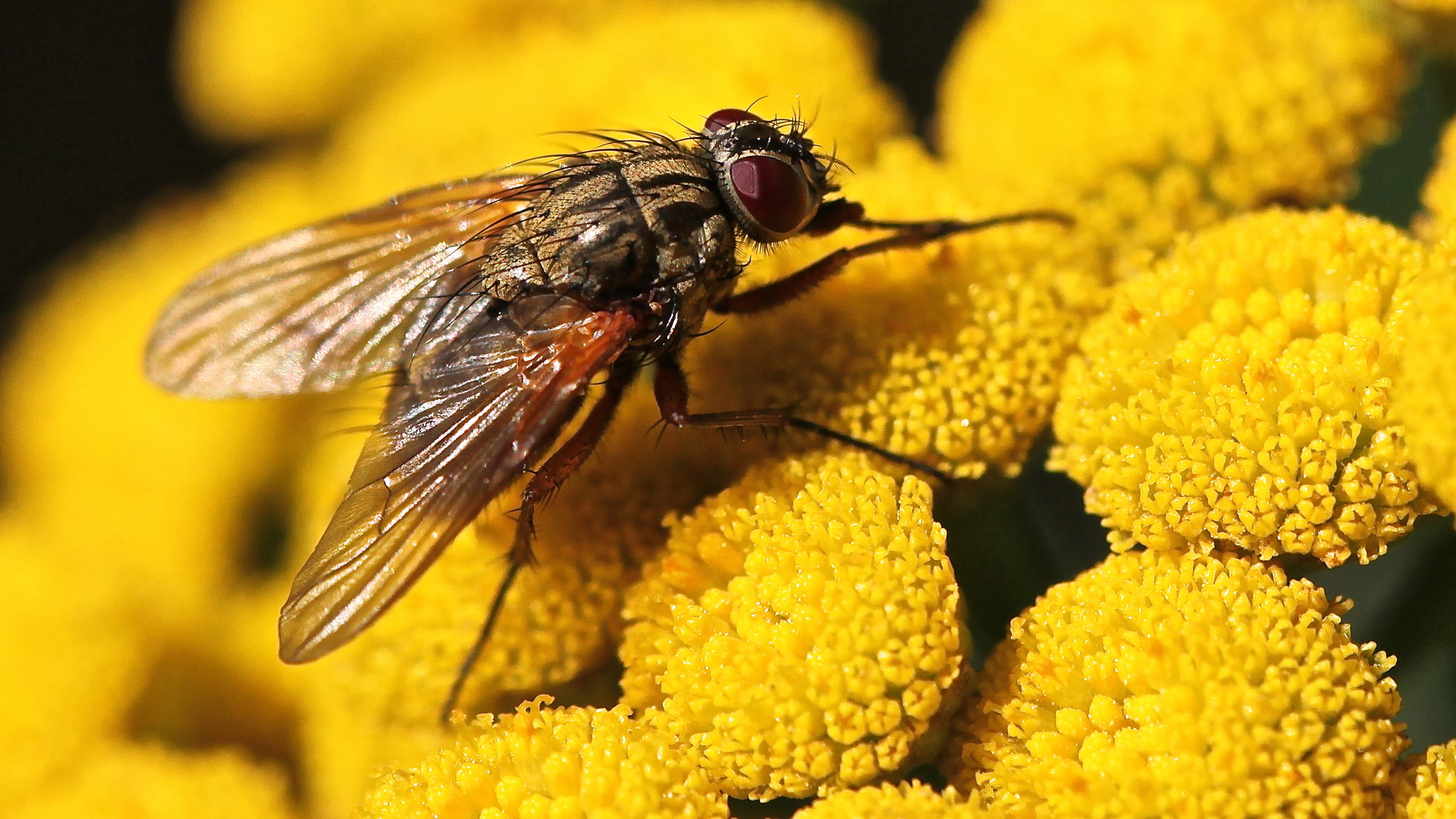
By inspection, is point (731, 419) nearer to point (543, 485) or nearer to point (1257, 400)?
point (543, 485)

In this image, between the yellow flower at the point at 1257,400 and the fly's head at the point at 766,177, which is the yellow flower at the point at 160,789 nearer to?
the fly's head at the point at 766,177

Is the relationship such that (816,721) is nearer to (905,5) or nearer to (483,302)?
(483,302)

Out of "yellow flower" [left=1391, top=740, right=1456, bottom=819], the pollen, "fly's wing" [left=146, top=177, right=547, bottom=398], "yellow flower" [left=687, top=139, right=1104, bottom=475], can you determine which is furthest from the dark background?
"fly's wing" [left=146, top=177, right=547, bottom=398]

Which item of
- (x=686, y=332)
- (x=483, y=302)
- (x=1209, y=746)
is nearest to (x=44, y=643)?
(x=483, y=302)

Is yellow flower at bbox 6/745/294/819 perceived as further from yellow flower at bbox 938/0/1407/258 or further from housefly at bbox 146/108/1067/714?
yellow flower at bbox 938/0/1407/258

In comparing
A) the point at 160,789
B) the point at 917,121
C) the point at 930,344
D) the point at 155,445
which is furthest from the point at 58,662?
the point at 917,121
